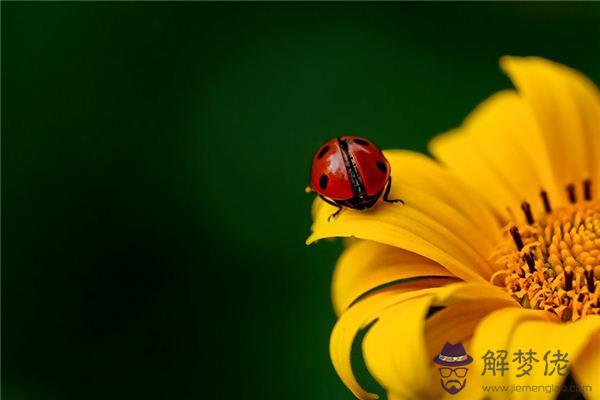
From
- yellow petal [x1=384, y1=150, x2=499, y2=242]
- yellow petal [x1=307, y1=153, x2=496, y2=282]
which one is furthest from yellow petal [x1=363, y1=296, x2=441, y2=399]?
yellow petal [x1=384, y1=150, x2=499, y2=242]

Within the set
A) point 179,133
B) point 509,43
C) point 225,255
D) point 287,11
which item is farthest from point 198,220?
point 509,43

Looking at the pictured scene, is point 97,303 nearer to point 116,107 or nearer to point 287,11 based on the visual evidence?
point 116,107

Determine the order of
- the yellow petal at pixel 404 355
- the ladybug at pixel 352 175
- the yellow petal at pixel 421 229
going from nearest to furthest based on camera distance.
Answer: the yellow petal at pixel 404 355 → the yellow petal at pixel 421 229 → the ladybug at pixel 352 175

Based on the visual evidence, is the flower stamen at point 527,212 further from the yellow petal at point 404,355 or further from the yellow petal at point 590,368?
the yellow petal at point 404,355

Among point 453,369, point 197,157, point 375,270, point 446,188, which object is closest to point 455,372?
point 453,369

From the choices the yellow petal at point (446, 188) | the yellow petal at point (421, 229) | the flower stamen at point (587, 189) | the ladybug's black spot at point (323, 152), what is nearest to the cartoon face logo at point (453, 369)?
the yellow petal at point (421, 229)

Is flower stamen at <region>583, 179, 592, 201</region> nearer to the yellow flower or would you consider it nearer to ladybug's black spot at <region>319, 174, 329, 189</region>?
the yellow flower
